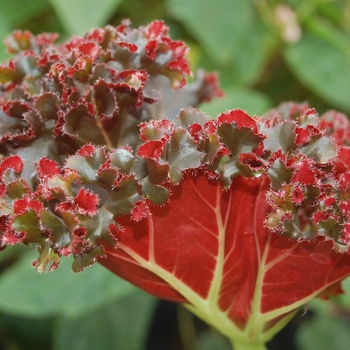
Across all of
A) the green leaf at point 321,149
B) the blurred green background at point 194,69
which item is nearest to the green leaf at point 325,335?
the blurred green background at point 194,69

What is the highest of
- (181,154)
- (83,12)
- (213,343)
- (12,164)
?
(83,12)

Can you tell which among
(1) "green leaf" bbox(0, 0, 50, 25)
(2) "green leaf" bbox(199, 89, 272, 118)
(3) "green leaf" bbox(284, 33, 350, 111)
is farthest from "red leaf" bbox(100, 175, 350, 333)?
(1) "green leaf" bbox(0, 0, 50, 25)

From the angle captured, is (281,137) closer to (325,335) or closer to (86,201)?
(86,201)

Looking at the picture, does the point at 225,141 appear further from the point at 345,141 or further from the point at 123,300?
the point at 123,300

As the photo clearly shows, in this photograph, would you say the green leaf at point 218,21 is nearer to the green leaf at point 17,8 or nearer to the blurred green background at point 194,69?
the blurred green background at point 194,69

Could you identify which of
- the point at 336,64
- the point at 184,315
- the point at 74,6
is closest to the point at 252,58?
the point at 336,64

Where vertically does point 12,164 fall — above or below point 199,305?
above

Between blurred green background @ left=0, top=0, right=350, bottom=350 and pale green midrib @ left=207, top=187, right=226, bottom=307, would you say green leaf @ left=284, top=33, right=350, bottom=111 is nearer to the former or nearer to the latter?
blurred green background @ left=0, top=0, right=350, bottom=350

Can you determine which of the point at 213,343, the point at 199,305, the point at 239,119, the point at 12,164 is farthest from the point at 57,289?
the point at 239,119
